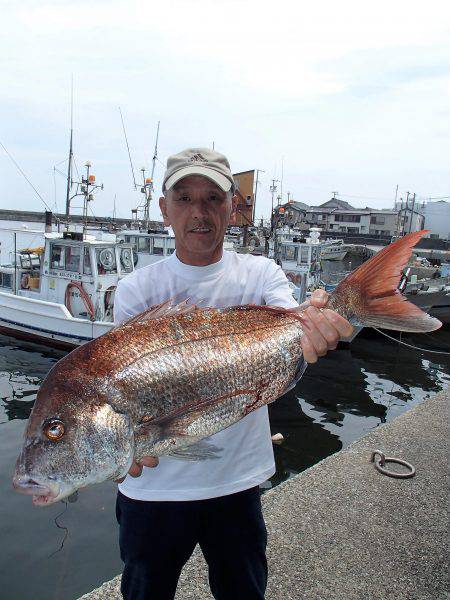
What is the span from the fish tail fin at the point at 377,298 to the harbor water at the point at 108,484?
4.76m

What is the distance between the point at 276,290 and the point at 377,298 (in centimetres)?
53

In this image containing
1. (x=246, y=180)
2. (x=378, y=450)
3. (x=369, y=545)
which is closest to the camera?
(x=369, y=545)

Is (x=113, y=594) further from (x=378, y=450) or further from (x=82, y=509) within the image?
(x=82, y=509)

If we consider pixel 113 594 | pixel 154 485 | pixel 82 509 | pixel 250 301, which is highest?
pixel 250 301

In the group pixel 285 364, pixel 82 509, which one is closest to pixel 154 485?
pixel 285 364

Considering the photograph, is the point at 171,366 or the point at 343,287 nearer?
the point at 171,366

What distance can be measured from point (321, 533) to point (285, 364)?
2.26 m

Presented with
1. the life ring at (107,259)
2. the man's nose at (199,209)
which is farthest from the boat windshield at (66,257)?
the man's nose at (199,209)

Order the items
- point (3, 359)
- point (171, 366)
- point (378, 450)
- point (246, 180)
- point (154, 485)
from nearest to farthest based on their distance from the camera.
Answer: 1. point (171, 366)
2. point (154, 485)
3. point (378, 450)
4. point (3, 359)
5. point (246, 180)

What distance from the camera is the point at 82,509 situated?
21.9 feet

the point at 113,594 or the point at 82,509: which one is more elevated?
the point at 113,594

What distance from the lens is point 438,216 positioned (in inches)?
2542

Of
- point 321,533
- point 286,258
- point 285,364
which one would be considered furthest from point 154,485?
point 286,258

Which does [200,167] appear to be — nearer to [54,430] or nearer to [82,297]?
[54,430]
